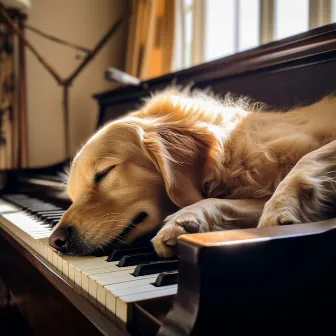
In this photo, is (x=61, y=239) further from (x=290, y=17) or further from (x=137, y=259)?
(x=290, y=17)

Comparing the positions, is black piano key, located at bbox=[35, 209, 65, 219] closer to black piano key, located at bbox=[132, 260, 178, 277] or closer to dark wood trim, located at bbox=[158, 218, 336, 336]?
black piano key, located at bbox=[132, 260, 178, 277]

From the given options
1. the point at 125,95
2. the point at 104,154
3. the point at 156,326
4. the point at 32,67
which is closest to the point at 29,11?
the point at 32,67

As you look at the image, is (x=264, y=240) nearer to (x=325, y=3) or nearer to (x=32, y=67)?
(x=325, y=3)

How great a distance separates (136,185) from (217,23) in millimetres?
2657

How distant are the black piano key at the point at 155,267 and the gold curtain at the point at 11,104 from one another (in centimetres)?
328

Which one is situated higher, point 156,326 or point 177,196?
point 177,196

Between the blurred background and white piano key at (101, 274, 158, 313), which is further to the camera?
the blurred background

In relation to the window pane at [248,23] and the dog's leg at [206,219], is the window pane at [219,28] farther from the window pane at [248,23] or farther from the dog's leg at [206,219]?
the dog's leg at [206,219]

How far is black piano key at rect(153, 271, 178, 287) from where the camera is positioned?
2.24 feet

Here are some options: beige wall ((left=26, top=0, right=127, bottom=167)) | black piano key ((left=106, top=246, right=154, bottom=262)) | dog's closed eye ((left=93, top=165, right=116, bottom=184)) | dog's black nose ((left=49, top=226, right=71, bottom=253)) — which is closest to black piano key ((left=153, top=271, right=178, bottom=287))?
black piano key ((left=106, top=246, right=154, bottom=262))

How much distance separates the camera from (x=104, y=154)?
3.65 feet

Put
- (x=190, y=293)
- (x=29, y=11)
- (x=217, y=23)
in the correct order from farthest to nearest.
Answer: (x=29, y=11) → (x=217, y=23) → (x=190, y=293)

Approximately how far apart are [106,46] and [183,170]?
3717 mm

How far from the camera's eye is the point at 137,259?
2.81 feet
